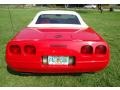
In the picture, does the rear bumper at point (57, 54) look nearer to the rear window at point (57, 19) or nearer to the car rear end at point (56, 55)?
the car rear end at point (56, 55)

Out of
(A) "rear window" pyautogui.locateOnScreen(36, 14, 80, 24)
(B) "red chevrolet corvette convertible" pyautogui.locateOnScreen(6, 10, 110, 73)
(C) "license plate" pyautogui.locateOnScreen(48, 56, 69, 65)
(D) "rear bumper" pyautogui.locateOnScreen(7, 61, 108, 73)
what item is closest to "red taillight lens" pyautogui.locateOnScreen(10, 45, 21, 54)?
(B) "red chevrolet corvette convertible" pyautogui.locateOnScreen(6, 10, 110, 73)

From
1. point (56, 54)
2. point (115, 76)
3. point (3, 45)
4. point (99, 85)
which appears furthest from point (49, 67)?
point (3, 45)

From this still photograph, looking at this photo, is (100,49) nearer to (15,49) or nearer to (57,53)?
(57,53)

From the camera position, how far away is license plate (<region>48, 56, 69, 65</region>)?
4.87m

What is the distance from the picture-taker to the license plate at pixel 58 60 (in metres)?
4.87

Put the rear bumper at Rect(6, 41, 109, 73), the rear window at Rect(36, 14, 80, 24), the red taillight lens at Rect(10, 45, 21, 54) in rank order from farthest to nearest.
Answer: the rear window at Rect(36, 14, 80, 24)
the red taillight lens at Rect(10, 45, 21, 54)
the rear bumper at Rect(6, 41, 109, 73)

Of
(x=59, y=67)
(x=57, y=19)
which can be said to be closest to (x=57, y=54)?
(x=59, y=67)

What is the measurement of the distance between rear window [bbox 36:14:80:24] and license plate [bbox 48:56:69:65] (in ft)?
6.06

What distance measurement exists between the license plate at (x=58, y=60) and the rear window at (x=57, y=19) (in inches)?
72.7

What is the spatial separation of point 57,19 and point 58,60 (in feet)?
6.66

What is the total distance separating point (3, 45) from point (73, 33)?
4.12 m

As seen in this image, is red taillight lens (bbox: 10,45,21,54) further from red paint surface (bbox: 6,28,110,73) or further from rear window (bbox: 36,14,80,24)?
rear window (bbox: 36,14,80,24)

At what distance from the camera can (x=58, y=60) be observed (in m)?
4.88

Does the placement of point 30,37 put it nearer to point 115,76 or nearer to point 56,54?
point 56,54
